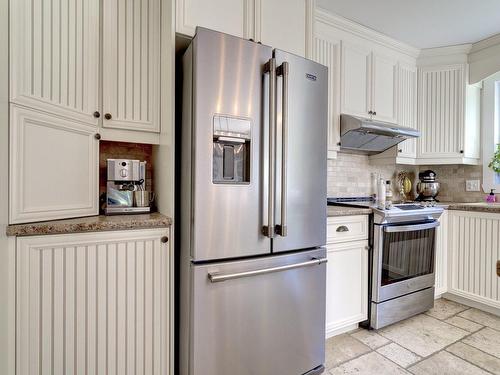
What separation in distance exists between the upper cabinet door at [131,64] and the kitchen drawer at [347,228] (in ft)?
4.32

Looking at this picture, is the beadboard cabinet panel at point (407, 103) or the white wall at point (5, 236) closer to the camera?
the white wall at point (5, 236)

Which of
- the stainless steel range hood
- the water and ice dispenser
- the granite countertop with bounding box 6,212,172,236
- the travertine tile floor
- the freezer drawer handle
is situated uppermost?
the stainless steel range hood

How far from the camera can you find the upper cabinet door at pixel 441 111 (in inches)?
107

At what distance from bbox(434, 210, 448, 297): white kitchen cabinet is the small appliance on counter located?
0.37 meters

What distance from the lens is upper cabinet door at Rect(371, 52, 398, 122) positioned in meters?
2.49

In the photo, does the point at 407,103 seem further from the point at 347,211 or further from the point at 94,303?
the point at 94,303

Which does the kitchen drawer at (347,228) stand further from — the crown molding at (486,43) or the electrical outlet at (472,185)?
→ the crown molding at (486,43)

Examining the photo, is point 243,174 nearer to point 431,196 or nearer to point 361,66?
point 361,66

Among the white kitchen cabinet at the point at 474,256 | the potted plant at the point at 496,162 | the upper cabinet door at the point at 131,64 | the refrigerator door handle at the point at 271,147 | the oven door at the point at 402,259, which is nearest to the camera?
the refrigerator door handle at the point at 271,147

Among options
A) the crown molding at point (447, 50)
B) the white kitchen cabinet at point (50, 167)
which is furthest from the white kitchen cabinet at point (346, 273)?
the crown molding at point (447, 50)

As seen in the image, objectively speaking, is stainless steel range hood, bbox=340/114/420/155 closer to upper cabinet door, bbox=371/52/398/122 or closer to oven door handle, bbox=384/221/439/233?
upper cabinet door, bbox=371/52/398/122

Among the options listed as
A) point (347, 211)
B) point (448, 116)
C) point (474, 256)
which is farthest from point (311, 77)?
point (474, 256)

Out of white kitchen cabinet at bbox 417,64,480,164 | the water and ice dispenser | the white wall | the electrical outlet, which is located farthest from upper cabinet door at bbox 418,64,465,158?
the white wall

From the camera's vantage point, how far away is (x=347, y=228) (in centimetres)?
191
